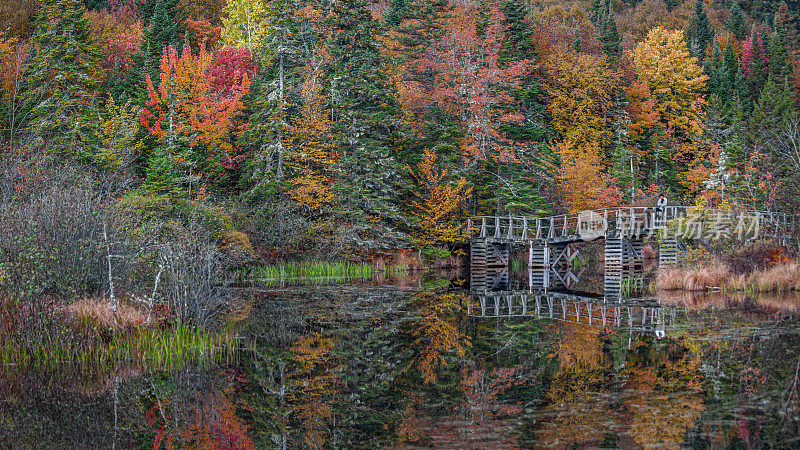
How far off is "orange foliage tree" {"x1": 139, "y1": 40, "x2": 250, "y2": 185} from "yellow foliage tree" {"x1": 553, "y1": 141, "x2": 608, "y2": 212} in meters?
18.1

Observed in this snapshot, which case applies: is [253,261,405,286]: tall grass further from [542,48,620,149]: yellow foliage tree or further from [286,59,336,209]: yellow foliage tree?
[542,48,620,149]: yellow foliage tree

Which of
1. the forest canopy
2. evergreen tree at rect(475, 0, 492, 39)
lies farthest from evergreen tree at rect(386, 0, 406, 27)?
evergreen tree at rect(475, 0, 492, 39)

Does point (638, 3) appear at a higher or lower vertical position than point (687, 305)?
higher

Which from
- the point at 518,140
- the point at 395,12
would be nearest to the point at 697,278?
the point at 518,140

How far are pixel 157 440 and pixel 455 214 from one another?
99.1 feet

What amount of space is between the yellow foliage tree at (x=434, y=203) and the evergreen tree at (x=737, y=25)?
6035cm

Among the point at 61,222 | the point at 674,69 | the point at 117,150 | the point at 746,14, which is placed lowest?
the point at 61,222

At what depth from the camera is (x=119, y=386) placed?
10.4m

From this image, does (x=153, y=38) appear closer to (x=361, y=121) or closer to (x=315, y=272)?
(x=361, y=121)

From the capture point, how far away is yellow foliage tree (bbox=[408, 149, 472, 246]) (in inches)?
1400

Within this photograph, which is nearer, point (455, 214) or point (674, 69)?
point (455, 214)

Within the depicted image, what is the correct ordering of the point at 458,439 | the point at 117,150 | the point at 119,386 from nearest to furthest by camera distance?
1. the point at 458,439
2. the point at 119,386
3. the point at 117,150

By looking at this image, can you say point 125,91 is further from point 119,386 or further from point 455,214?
point 119,386

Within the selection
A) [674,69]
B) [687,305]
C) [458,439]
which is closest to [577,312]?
[687,305]
